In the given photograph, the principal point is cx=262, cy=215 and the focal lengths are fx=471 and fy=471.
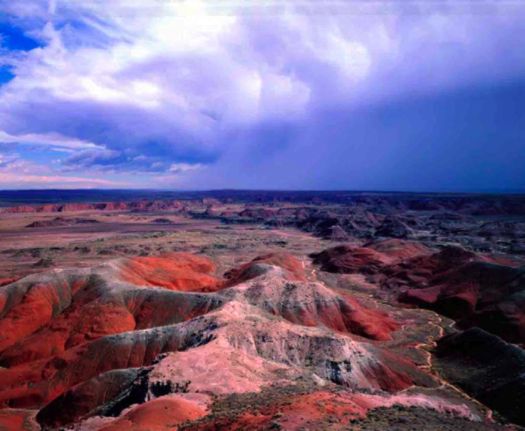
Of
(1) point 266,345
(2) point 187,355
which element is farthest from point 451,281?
(2) point 187,355

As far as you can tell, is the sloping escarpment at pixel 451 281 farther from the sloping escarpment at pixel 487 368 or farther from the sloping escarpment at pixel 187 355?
the sloping escarpment at pixel 187 355

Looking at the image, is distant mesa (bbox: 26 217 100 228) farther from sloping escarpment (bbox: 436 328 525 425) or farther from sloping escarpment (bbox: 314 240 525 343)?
sloping escarpment (bbox: 436 328 525 425)

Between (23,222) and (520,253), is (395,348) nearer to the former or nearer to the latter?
(520,253)

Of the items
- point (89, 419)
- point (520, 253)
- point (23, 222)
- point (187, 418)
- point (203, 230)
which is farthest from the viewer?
point (23, 222)

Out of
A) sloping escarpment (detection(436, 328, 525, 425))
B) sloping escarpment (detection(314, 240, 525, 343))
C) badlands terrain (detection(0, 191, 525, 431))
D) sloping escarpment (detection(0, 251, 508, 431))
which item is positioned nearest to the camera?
badlands terrain (detection(0, 191, 525, 431))

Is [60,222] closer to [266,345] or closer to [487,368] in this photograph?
[266,345]

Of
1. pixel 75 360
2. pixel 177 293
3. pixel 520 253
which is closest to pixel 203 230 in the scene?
pixel 520 253

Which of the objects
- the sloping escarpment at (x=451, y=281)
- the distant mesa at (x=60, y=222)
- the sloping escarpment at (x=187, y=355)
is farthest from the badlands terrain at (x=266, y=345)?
the distant mesa at (x=60, y=222)

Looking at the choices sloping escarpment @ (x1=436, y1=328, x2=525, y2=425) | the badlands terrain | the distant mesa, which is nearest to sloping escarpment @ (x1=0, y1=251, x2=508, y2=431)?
the badlands terrain

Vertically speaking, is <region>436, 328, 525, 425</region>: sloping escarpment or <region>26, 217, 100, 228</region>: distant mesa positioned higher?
<region>26, 217, 100, 228</region>: distant mesa
